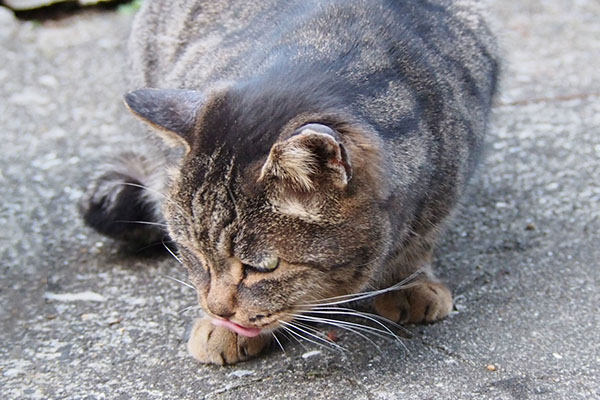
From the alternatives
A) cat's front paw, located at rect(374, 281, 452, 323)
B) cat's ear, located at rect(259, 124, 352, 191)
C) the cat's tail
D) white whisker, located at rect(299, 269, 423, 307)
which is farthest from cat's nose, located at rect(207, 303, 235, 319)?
the cat's tail

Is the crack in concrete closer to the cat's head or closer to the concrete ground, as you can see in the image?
the concrete ground

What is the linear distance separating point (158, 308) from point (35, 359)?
451mm

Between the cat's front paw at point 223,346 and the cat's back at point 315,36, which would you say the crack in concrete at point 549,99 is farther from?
the cat's front paw at point 223,346

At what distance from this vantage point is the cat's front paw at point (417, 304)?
2.50 m

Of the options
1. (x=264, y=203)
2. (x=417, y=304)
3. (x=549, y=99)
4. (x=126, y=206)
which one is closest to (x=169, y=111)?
(x=264, y=203)

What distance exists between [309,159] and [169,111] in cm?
48

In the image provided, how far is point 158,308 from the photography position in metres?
2.66

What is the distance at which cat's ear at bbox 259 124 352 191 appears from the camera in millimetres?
1750

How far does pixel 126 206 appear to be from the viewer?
2885 mm

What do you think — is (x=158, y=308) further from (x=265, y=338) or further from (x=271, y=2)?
(x=271, y=2)

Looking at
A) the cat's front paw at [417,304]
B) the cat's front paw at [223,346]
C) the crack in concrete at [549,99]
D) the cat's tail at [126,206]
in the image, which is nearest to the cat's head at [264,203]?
the cat's front paw at [223,346]

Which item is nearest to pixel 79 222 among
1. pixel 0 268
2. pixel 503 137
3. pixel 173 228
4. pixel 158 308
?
pixel 0 268

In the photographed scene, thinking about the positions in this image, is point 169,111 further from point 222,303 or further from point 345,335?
point 345,335

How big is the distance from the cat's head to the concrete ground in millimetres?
335
